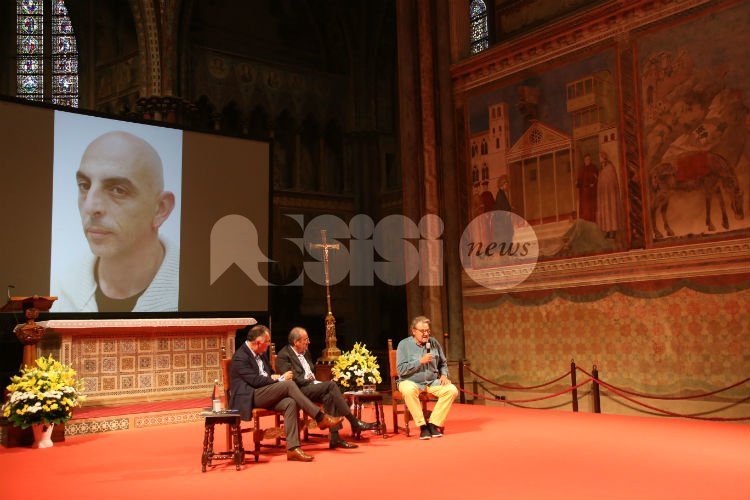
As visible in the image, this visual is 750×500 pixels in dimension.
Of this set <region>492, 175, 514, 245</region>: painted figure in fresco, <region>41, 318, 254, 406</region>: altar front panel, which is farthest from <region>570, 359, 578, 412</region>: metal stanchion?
<region>41, 318, 254, 406</region>: altar front panel

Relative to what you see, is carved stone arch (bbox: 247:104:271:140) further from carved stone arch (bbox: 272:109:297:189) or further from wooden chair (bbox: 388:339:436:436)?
wooden chair (bbox: 388:339:436:436)

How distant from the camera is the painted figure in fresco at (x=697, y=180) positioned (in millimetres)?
Result: 9219

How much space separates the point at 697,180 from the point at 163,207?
7.78 meters

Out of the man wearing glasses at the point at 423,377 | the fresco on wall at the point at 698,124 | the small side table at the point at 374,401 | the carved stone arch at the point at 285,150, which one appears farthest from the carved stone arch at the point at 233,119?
the small side table at the point at 374,401

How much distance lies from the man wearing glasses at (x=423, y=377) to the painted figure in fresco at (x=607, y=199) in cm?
331

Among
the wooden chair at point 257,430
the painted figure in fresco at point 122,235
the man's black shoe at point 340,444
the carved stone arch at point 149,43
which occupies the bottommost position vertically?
the man's black shoe at point 340,444

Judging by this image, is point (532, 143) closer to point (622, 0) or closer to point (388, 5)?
point (622, 0)

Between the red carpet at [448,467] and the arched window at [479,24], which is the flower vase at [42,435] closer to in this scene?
the red carpet at [448,467]

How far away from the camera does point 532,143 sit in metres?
11.6

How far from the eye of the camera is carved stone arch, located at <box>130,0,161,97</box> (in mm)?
16297

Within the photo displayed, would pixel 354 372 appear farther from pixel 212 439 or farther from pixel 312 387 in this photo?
pixel 212 439

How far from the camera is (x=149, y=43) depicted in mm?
16344

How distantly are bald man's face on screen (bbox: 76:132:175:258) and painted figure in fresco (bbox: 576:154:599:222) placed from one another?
20.5 ft

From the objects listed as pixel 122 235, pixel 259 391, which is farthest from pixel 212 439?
pixel 122 235
